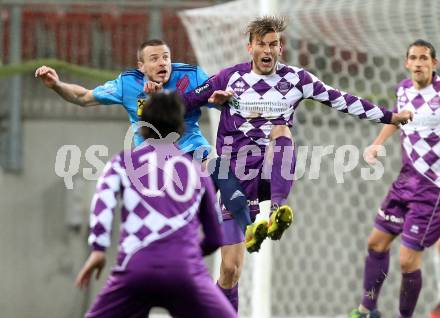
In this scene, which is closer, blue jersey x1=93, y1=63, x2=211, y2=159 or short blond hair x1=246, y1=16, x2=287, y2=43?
short blond hair x1=246, y1=16, x2=287, y2=43

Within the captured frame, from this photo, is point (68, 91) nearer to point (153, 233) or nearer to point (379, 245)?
point (153, 233)

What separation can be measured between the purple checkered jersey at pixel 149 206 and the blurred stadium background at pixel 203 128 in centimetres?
433

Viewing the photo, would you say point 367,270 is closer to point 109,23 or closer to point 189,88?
point 189,88

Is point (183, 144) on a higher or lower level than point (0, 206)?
higher

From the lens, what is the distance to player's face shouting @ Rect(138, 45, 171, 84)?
798 centimetres

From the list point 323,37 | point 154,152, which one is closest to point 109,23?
point 323,37

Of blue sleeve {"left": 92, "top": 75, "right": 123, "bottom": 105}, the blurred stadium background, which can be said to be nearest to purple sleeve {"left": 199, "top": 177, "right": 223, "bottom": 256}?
blue sleeve {"left": 92, "top": 75, "right": 123, "bottom": 105}

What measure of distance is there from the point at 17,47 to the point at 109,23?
995 mm

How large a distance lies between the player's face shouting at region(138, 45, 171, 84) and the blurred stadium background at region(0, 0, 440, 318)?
7.73ft

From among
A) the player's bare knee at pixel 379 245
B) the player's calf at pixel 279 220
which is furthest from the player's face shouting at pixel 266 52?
the player's bare knee at pixel 379 245

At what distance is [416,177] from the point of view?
905cm

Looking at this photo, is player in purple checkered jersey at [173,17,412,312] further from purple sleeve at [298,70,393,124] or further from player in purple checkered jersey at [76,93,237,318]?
player in purple checkered jersey at [76,93,237,318]

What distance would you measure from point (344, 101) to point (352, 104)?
2.1 inches

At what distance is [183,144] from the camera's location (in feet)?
26.8
